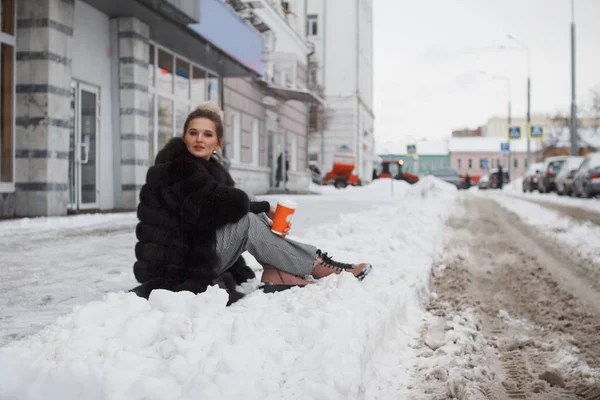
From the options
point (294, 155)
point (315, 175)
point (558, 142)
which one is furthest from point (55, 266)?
point (558, 142)

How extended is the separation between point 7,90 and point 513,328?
892cm

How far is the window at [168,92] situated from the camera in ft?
45.2

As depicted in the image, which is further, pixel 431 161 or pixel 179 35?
pixel 431 161

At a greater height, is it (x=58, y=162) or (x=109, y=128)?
(x=109, y=128)

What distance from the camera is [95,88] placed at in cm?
1198

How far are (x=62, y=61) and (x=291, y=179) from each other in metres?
16.6

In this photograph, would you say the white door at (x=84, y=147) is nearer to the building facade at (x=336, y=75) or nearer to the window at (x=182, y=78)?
the window at (x=182, y=78)

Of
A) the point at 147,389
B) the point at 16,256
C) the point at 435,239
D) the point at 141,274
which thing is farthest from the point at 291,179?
the point at 147,389

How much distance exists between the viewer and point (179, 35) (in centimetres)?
1370

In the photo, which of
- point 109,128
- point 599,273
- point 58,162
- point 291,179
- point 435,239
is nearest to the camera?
point 599,273

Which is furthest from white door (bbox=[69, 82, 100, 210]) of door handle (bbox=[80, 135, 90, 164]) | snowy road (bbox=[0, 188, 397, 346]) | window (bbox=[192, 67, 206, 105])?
window (bbox=[192, 67, 206, 105])

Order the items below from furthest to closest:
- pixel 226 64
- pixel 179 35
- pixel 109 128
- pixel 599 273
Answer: pixel 226 64 → pixel 179 35 → pixel 109 128 → pixel 599 273

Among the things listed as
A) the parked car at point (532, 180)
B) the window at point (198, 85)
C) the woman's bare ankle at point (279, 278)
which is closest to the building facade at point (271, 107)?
the window at point (198, 85)

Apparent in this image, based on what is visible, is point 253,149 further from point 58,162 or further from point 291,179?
point 58,162
